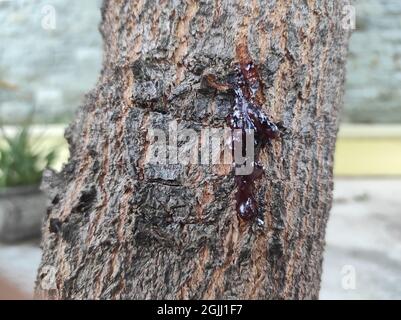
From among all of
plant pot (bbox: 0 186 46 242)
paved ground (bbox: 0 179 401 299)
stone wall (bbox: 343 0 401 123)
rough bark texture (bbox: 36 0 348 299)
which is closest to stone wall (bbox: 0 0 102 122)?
plant pot (bbox: 0 186 46 242)

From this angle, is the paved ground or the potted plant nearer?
the paved ground

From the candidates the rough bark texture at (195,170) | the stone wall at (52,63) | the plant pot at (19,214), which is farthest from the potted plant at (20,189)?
the rough bark texture at (195,170)

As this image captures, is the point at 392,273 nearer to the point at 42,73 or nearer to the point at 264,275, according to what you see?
the point at 264,275

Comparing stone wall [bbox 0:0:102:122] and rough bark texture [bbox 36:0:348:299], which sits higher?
stone wall [bbox 0:0:102:122]

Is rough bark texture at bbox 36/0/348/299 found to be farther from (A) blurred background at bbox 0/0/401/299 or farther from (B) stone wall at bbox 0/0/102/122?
(B) stone wall at bbox 0/0/102/122

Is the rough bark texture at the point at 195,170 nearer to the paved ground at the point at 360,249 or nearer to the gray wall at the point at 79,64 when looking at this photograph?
the paved ground at the point at 360,249

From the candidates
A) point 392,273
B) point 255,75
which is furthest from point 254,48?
point 392,273

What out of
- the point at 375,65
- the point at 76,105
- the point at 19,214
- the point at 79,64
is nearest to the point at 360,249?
the point at 19,214

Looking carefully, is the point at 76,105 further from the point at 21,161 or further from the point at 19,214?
the point at 19,214
